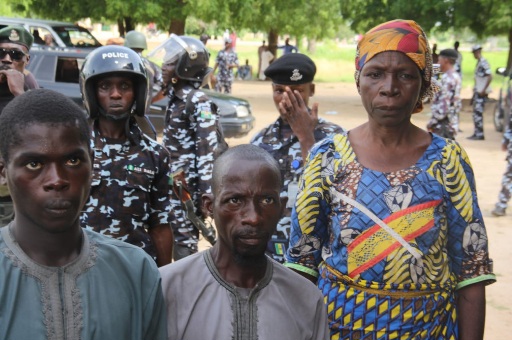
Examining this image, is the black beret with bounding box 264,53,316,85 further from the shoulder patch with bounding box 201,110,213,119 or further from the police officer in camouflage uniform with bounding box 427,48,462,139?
the police officer in camouflage uniform with bounding box 427,48,462,139

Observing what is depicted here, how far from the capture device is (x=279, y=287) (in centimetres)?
254

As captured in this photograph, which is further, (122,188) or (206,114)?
(206,114)

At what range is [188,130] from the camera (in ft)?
18.6

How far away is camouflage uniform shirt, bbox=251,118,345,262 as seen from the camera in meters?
4.27

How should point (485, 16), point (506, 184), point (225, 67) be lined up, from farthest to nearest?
point (225, 67) < point (485, 16) < point (506, 184)

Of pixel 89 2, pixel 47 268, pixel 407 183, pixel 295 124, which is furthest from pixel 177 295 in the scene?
pixel 89 2

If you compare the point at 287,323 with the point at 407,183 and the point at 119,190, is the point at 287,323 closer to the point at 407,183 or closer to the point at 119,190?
the point at 407,183

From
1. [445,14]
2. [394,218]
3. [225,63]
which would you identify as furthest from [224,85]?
[394,218]

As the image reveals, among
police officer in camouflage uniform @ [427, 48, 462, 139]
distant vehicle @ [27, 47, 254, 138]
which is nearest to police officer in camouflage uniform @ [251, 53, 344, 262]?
distant vehicle @ [27, 47, 254, 138]

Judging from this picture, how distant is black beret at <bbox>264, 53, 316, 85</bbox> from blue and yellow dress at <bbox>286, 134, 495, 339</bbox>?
5.69ft

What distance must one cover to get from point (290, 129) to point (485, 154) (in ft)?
37.5

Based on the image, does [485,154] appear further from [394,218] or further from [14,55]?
[394,218]

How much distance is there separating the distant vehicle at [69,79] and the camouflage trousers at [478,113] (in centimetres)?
593

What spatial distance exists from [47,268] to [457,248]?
1529 mm
